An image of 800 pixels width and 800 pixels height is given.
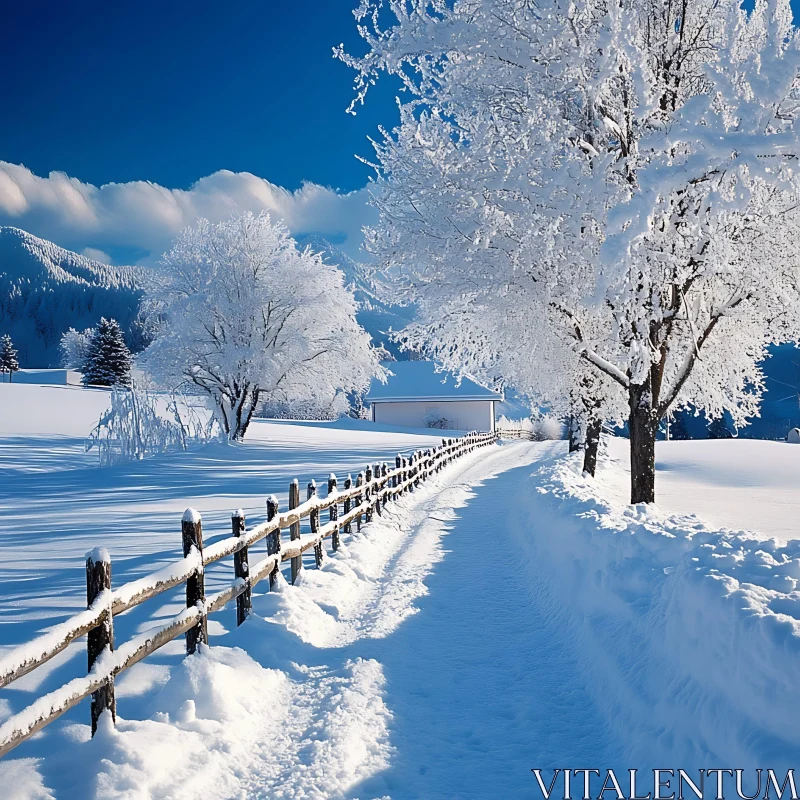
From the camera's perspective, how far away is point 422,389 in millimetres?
62750

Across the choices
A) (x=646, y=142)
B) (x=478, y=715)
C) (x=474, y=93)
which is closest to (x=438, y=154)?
(x=474, y=93)

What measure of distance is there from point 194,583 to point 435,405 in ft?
186

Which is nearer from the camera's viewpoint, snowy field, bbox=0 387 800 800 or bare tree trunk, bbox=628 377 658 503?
snowy field, bbox=0 387 800 800

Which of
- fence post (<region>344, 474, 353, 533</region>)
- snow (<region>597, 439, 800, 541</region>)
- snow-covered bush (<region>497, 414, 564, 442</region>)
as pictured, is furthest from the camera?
snow-covered bush (<region>497, 414, 564, 442</region>)

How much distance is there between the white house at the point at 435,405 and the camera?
198 ft

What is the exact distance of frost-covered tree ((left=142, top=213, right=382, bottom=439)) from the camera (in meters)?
26.4

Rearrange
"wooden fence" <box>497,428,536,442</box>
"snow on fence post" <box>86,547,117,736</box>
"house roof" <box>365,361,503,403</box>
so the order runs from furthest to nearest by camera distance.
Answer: "wooden fence" <box>497,428,536,442</box> < "house roof" <box>365,361,503,403</box> < "snow on fence post" <box>86,547,117,736</box>

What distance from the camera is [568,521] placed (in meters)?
9.11

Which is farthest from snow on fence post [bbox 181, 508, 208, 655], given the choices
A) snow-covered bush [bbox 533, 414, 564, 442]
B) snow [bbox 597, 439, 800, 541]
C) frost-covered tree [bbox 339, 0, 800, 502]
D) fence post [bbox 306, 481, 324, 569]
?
snow-covered bush [bbox 533, 414, 564, 442]

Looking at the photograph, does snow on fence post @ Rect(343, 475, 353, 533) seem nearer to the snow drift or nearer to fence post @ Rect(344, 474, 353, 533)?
fence post @ Rect(344, 474, 353, 533)

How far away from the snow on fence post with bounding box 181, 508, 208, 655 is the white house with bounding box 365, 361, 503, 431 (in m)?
55.4

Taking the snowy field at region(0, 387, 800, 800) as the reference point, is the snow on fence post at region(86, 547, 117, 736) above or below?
above

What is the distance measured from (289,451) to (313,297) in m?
7.38

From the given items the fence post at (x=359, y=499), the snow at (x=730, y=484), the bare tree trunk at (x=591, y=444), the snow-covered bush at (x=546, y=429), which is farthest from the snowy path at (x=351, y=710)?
the snow-covered bush at (x=546, y=429)
